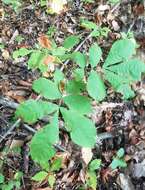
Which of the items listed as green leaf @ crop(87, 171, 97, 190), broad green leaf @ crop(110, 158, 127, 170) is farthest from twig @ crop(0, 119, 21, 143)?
broad green leaf @ crop(110, 158, 127, 170)

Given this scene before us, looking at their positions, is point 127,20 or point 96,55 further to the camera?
point 127,20

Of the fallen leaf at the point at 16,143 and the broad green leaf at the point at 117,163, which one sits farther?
the broad green leaf at the point at 117,163

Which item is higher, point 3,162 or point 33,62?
point 33,62

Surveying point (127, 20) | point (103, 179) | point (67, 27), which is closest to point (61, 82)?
point (103, 179)

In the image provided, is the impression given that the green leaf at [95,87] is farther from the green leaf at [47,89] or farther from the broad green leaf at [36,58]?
the broad green leaf at [36,58]

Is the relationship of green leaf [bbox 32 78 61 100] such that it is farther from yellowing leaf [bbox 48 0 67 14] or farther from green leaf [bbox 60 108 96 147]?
yellowing leaf [bbox 48 0 67 14]

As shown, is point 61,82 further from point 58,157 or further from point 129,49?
point 58,157

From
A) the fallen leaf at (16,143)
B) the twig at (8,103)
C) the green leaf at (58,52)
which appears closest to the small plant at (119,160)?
the fallen leaf at (16,143)
